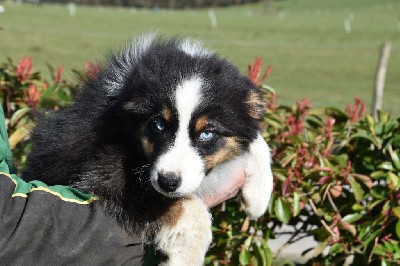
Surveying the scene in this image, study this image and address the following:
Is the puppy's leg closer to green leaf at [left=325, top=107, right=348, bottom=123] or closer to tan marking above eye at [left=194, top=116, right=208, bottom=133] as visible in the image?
tan marking above eye at [left=194, top=116, right=208, bottom=133]

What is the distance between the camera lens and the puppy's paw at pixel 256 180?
3.49 m

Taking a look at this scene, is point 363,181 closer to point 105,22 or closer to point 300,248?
point 300,248

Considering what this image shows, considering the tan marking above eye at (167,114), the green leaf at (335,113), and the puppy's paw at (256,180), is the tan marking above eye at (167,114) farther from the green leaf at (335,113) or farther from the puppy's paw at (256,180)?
the green leaf at (335,113)

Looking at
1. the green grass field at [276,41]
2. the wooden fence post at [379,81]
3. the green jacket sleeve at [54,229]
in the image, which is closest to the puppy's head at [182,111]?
the green jacket sleeve at [54,229]

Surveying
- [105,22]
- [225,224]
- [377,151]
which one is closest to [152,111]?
[225,224]

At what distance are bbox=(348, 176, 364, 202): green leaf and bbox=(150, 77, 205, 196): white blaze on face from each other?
5.15ft

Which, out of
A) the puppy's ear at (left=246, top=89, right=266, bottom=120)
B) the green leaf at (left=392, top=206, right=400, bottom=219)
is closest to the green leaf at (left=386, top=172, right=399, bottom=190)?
the green leaf at (left=392, top=206, right=400, bottom=219)

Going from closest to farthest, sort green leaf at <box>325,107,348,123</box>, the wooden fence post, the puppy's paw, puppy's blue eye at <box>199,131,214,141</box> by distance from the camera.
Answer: puppy's blue eye at <box>199,131,214,141</box> < the puppy's paw < green leaf at <box>325,107,348,123</box> < the wooden fence post

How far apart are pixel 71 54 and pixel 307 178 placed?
2486 cm

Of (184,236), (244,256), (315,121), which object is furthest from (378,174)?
(184,236)

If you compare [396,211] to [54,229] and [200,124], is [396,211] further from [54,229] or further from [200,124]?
[54,229]

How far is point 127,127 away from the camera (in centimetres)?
316

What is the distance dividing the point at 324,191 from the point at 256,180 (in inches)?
40.6

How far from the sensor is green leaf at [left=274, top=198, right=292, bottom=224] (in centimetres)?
429
